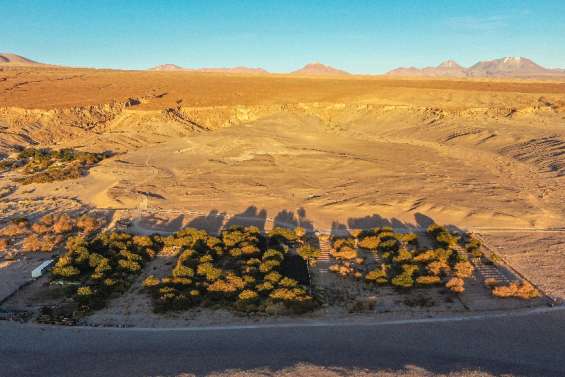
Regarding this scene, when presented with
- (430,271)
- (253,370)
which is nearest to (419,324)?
(430,271)

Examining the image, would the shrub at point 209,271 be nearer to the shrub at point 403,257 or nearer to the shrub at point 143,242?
the shrub at point 143,242

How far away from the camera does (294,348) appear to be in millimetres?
13703

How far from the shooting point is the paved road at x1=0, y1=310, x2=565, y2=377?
1255 centimetres

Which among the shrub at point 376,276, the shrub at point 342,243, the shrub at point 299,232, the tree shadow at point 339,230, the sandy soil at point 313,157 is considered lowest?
the shrub at point 376,276

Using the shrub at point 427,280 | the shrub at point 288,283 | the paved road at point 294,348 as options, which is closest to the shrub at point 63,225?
the paved road at point 294,348

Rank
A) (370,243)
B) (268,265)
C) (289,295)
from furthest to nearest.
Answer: (370,243), (268,265), (289,295)

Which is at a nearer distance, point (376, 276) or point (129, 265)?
point (376, 276)

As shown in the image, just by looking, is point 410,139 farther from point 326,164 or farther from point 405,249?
point 405,249

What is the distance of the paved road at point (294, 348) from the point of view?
1255cm

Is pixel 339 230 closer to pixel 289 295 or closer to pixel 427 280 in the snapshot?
pixel 427 280

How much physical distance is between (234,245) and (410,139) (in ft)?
104

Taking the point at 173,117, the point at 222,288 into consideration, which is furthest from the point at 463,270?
the point at 173,117

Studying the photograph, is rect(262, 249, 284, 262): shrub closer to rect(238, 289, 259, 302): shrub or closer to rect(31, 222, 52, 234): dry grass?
rect(238, 289, 259, 302): shrub

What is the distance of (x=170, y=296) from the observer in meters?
17.0
